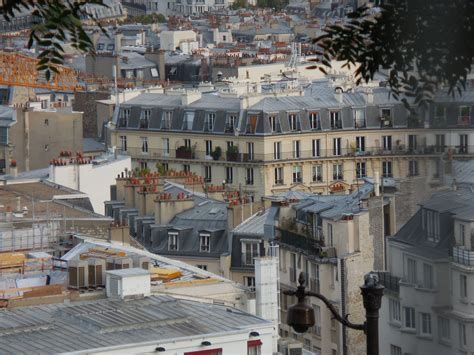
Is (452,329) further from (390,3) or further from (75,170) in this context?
(75,170)

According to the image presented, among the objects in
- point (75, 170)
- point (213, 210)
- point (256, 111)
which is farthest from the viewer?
point (256, 111)

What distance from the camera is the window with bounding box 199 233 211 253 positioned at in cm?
4019

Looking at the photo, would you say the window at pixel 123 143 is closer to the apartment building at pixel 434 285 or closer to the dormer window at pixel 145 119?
the dormer window at pixel 145 119

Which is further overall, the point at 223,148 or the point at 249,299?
the point at 223,148

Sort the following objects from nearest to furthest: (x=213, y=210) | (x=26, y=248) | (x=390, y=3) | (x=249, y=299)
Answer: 1. (x=390, y=3)
2. (x=249, y=299)
3. (x=26, y=248)
4. (x=213, y=210)

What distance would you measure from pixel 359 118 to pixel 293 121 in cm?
159

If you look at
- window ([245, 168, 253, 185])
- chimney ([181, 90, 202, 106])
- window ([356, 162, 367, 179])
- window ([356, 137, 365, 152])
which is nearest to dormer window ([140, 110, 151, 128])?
chimney ([181, 90, 202, 106])

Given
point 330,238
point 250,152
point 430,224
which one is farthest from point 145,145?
point 430,224

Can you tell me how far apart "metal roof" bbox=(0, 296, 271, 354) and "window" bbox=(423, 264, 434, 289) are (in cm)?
1479

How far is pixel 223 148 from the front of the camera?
5869cm

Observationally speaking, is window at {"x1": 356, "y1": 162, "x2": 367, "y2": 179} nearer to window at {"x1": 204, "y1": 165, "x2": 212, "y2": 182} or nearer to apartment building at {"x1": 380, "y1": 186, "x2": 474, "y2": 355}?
window at {"x1": 204, "y1": 165, "x2": 212, "y2": 182}

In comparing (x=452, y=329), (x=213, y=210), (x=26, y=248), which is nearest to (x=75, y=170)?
(x=213, y=210)

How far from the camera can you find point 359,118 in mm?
59000

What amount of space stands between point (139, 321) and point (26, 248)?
7.36 metres
